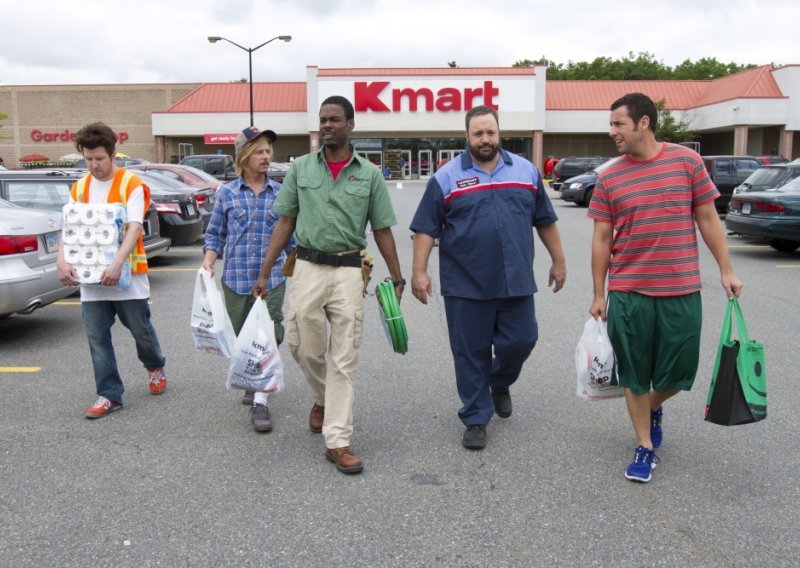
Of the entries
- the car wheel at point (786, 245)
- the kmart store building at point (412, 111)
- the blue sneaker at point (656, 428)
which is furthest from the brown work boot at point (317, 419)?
the kmart store building at point (412, 111)

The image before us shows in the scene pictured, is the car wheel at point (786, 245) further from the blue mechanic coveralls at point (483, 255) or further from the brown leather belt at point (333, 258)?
the brown leather belt at point (333, 258)

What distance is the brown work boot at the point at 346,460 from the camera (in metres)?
3.89

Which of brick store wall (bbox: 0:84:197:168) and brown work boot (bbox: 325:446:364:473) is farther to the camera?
brick store wall (bbox: 0:84:197:168)

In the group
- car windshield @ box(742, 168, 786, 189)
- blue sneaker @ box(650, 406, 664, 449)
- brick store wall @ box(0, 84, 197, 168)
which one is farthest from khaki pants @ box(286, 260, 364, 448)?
brick store wall @ box(0, 84, 197, 168)

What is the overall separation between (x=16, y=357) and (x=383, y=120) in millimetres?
42143

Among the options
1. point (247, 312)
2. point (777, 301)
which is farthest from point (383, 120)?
Result: point (247, 312)

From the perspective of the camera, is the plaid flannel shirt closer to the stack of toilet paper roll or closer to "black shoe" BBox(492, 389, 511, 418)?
the stack of toilet paper roll

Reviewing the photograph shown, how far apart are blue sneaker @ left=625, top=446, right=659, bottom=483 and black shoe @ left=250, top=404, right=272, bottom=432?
2068 mm

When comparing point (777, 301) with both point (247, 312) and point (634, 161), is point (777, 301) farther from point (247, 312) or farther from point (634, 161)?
point (247, 312)

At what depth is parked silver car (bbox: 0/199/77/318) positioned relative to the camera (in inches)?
252

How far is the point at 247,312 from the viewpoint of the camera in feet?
15.9

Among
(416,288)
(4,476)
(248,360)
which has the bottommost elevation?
(4,476)

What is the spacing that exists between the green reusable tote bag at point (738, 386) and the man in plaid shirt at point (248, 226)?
8.49 feet

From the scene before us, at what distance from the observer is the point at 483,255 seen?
13.6 ft
